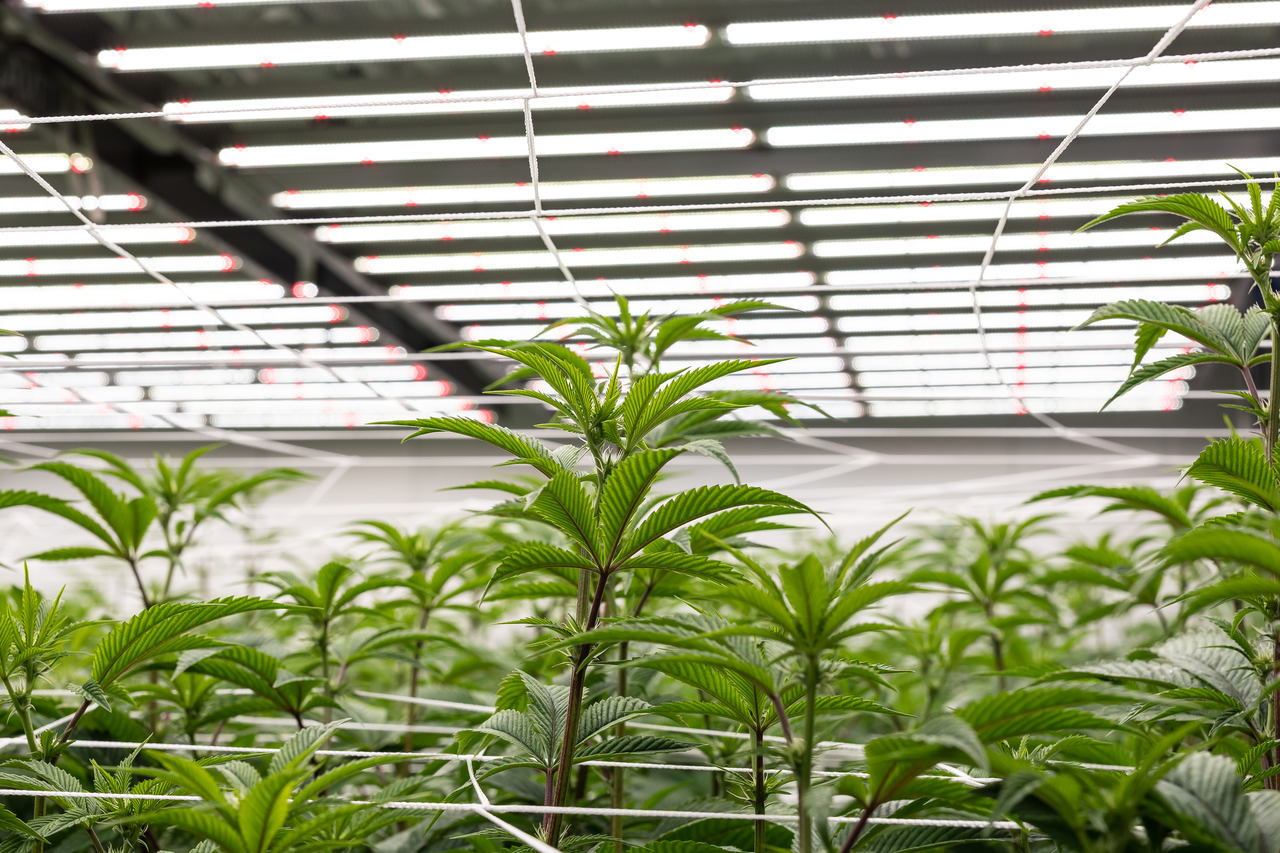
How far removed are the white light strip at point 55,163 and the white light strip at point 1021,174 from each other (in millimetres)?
1503

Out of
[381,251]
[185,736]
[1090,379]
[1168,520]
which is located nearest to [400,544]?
[185,736]

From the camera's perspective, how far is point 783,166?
1.91m

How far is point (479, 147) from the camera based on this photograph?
76.8 inches

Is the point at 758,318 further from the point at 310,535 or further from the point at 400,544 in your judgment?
the point at 310,535

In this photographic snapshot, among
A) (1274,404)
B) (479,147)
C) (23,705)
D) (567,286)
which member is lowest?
(23,705)

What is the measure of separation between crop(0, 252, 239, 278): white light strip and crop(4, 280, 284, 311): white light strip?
55 millimetres

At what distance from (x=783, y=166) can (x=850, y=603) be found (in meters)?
1.33

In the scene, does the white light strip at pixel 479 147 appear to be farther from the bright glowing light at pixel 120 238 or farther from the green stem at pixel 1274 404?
the green stem at pixel 1274 404

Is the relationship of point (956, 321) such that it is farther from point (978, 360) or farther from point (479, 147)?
point (479, 147)

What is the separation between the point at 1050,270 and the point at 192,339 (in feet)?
7.33

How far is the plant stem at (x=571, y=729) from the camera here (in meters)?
0.95

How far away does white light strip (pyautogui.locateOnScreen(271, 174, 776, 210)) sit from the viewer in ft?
6.33

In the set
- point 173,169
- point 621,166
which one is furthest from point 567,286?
point 173,169

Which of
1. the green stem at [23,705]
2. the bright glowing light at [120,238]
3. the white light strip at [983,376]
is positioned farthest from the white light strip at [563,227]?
the green stem at [23,705]
